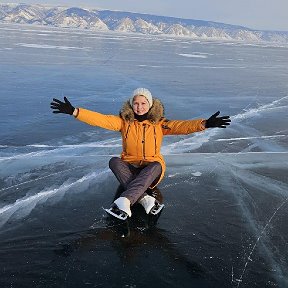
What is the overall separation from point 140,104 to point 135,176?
785mm

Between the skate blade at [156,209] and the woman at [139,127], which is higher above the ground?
the woman at [139,127]

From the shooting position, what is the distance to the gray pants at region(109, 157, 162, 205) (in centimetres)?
365

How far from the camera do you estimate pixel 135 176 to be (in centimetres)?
409

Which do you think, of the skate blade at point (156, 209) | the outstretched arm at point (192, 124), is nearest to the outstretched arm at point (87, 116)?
the outstretched arm at point (192, 124)

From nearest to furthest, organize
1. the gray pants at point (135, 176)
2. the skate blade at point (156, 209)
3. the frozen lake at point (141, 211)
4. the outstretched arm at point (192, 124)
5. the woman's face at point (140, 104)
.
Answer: the frozen lake at point (141, 211) < the gray pants at point (135, 176) < the skate blade at point (156, 209) < the outstretched arm at point (192, 124) < the woman's face at point (140, 104)

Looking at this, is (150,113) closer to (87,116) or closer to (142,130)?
(142,130)

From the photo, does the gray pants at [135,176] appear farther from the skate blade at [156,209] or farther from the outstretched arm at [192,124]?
the outstretched arm at [192,124]

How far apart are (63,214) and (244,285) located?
6.17 ft

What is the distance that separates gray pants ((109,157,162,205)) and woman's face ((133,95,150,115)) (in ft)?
1.92

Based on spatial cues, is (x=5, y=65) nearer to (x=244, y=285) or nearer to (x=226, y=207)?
(x=226, y=207)

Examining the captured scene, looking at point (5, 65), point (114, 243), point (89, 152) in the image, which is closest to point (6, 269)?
point (114, 243)

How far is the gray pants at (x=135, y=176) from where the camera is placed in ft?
12.0

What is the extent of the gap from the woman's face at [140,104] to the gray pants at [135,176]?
586 millimetres

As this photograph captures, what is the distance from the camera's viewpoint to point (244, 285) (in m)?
2.77
